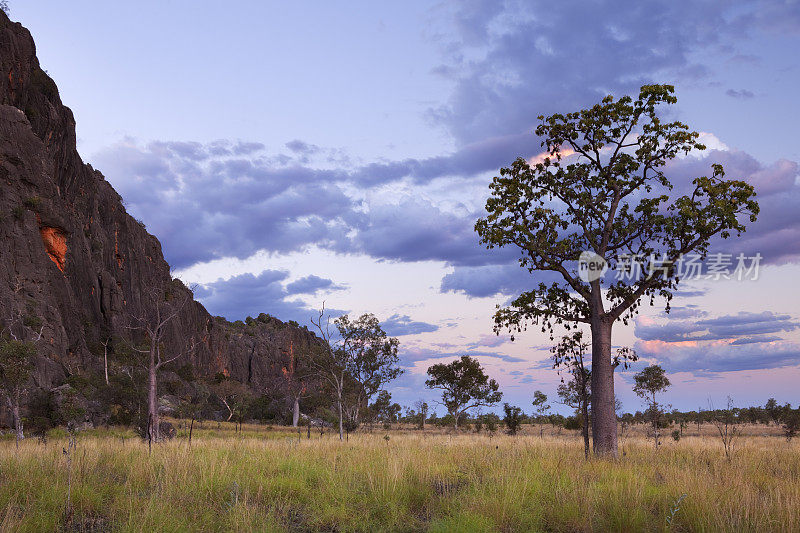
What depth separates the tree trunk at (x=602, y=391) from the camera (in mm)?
16469

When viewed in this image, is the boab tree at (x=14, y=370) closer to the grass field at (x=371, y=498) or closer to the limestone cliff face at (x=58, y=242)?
the limestone cliff face at (x=58, y=242)

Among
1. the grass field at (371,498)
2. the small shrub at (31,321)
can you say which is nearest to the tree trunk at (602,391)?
the grass field at (371,498)

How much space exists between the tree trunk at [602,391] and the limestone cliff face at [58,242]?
23310 mm

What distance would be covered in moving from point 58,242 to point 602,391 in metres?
62.5

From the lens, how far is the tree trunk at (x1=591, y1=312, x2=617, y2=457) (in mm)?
16469

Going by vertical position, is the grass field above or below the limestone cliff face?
below

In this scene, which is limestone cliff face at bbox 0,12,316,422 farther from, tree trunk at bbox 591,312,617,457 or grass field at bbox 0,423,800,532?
tree trunk at bbox 591,312,617,457

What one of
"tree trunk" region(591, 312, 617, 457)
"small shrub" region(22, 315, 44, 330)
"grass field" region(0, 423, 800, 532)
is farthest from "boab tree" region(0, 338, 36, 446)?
"tree trunk" region(591, 312, 617, 457)

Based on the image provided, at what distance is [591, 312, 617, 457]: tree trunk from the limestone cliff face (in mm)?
23310

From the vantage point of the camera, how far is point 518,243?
17.8m

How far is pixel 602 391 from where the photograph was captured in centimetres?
1709

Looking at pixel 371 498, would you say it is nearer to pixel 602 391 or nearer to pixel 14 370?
pixel 602 391

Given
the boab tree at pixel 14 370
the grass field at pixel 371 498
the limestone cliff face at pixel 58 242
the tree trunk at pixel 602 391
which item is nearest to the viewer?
the grass field at pixel 371 498

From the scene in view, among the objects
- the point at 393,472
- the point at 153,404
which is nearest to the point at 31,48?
the point at 153,404
